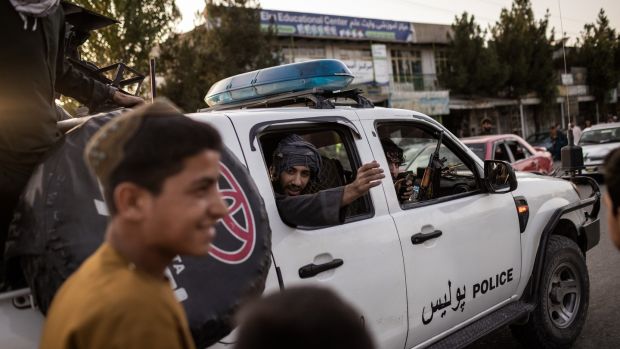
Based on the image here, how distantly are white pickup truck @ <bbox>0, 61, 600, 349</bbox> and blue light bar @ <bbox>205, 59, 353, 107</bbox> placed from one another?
19 millimetres

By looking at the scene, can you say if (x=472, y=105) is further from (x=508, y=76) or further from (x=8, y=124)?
(x=8, y=124)

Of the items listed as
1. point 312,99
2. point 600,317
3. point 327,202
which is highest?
point 312,99

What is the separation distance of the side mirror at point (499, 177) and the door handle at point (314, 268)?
1484mm

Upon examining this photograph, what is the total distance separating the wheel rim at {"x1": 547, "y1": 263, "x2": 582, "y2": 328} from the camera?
3.90m

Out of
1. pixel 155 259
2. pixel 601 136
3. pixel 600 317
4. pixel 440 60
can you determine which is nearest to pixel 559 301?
pixel 600 317

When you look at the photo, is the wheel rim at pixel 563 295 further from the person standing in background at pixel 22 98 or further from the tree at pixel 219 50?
the tree at pixel 219 50

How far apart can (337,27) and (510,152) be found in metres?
18.8

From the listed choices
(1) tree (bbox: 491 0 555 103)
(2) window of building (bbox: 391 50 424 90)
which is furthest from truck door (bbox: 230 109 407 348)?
(1) tree (bbox: 491 0 555 103)

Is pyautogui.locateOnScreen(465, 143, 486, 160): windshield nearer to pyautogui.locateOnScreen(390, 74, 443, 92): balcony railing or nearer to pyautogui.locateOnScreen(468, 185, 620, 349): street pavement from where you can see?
pyautogui.locateOnScreen(468, 185, 620, 349): street pavement

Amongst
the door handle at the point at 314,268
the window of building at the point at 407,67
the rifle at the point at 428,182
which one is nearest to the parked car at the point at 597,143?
the rifle at the point at 428,182

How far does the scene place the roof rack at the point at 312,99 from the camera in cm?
302

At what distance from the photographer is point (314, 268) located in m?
2.39

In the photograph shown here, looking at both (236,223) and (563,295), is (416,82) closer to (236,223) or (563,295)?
(563,295)

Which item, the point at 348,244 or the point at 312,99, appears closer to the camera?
the point at 348,244
